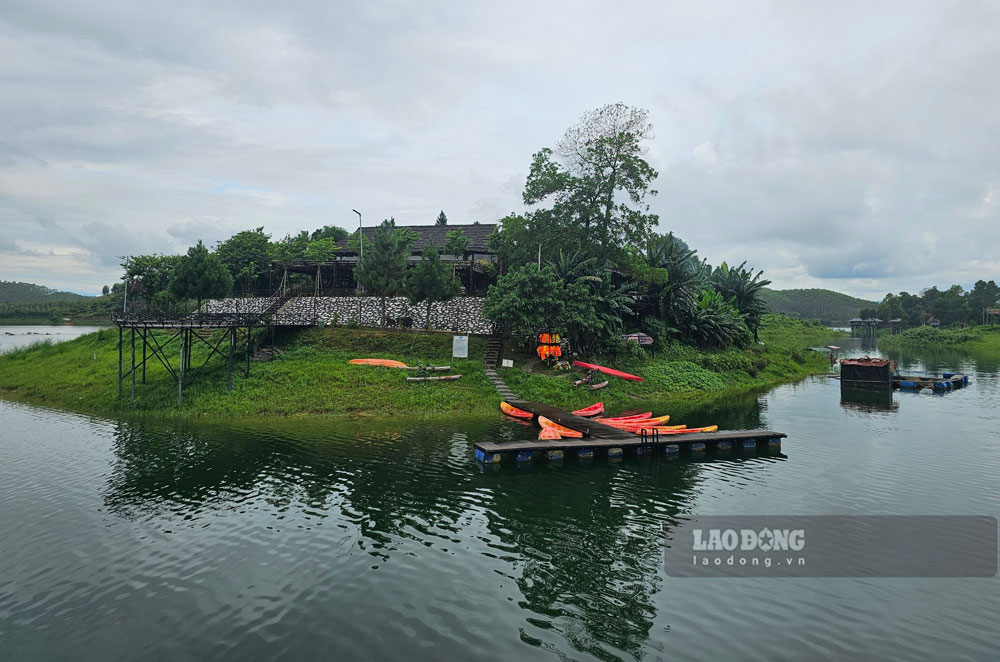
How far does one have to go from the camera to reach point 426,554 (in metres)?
14.4

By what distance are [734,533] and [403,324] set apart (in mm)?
35755

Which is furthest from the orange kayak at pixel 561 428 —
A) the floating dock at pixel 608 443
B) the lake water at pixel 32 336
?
the lake water at pixel 32 336

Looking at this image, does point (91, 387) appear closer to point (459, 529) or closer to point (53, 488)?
point (53, 488)

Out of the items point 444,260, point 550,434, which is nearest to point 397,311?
point 444,260

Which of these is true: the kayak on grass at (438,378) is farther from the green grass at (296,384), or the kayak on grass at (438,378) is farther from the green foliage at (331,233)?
the green foliage at (331,233)

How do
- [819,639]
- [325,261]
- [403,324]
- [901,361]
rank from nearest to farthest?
[819,639], [403,324], [325,261], [901,361]

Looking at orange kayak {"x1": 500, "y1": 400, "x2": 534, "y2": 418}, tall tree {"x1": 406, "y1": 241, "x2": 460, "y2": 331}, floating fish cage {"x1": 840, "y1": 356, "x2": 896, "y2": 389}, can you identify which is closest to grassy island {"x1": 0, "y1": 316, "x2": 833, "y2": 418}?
orange kayak {"x1": 500, "y1": 400, "x2": 534, "y2": 418}

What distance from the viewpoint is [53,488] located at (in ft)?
63.2

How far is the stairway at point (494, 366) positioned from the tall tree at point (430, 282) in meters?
4.97

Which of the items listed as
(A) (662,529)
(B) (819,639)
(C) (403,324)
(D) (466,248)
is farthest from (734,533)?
(D) (466,248)

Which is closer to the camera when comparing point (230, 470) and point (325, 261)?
point (230, 470)

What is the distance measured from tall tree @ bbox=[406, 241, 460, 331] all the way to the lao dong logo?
29533mm

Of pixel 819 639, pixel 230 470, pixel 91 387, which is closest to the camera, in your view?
pixel 819 639

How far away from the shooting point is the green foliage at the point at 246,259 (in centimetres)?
6009
